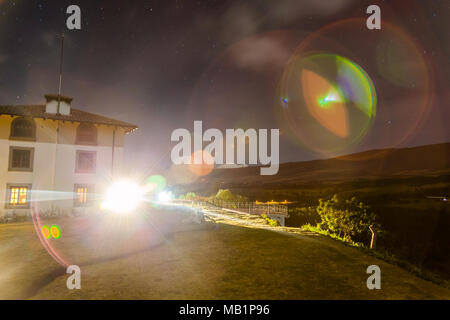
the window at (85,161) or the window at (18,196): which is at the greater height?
the window at (85,161)

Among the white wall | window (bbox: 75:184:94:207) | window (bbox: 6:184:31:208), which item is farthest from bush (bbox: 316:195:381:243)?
window (bbox: 6:184:31:208)

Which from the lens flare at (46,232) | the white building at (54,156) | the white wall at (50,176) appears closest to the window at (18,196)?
the white building at (54,156)

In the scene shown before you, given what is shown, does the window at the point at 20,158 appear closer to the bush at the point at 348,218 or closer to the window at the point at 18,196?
the window at the point at 18,196

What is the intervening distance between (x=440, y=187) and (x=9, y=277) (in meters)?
58.6

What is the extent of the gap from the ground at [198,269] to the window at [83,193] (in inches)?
292

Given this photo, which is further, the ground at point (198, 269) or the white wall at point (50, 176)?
the white wall at point (50, 176)

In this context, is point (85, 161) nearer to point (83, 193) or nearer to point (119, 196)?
point (83, 193)

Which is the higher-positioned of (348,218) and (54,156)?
(54,156)

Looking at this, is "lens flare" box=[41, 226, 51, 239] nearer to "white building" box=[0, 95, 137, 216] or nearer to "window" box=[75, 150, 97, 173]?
"white building" box=[0, 95, 137, 216]

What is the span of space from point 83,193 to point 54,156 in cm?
327

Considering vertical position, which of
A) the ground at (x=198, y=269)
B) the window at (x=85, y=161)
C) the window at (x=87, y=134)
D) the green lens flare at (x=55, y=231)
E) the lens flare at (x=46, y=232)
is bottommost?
the lens flare at (x=46, y=232)

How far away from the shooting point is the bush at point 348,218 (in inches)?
577

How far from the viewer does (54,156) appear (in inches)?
757

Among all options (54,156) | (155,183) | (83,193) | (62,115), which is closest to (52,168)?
(54,156)
